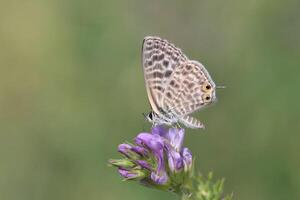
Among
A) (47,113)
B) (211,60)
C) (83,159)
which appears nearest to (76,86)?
(47,113)

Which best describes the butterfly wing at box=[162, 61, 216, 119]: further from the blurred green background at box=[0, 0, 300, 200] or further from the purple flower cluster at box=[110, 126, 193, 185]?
the blurred green background at box=[0, 0, 300, 200]

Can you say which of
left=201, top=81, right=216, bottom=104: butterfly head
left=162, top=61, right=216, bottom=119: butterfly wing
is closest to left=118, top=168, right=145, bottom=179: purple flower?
left=162, top=61, right=216, bottom=119: butterfly wing

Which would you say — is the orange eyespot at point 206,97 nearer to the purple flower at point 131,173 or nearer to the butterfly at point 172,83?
the butterfly at point 172,83

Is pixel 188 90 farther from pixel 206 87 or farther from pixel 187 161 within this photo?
pixel 187 161

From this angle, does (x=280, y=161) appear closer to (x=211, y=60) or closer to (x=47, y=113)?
(x=211, y=60)

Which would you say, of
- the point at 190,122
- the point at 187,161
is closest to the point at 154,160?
the point at 187,161

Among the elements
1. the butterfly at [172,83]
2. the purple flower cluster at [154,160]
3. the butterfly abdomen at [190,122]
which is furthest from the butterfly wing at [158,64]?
the purple flower cluster at [154,160]

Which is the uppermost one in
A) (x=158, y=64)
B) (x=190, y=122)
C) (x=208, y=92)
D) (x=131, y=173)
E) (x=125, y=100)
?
(x=158, y=64)
